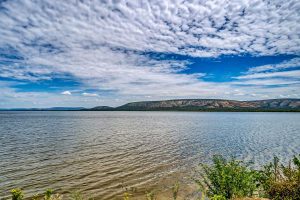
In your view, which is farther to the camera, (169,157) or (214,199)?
(169,157)

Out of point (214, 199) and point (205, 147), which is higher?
point (214, 199)

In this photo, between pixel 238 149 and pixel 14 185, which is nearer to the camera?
pixel 14 185

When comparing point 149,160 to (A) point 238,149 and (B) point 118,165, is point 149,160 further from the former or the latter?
(A) point 238,149

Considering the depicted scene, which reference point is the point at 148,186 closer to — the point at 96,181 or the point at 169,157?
the point at 96,181

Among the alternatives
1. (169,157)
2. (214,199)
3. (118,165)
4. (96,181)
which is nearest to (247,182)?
(214,199)

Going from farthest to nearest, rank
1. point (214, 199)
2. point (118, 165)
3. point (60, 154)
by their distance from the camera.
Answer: point (60, 154)
point (118, 165)
point (214, 199)

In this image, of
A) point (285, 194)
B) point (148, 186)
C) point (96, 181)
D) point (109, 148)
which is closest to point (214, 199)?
point (285, 194)

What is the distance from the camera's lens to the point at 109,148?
34094 mm

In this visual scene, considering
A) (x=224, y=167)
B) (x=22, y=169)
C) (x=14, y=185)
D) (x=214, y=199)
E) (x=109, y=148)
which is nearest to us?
(x=214, y=199)

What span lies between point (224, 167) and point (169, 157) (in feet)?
55.9

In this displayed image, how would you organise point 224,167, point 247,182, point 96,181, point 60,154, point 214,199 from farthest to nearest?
point 60,154, point 96,181, point 224,167, point 247,182, point 214,199

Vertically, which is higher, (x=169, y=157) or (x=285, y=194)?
(x=285, y=194)

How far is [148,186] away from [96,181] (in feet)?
13.4

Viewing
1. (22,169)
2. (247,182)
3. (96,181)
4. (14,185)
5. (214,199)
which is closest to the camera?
(214,199)
